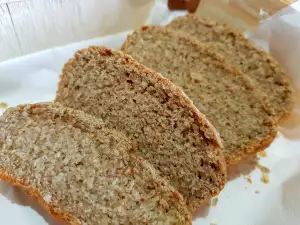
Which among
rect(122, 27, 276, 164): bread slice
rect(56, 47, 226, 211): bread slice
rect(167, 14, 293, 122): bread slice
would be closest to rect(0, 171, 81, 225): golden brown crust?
rect(56, 47, 226, 211): bread slice

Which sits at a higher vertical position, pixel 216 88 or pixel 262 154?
pixel 216 88

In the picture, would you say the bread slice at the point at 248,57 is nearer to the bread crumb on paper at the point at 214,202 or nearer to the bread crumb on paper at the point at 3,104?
the bread crumb on paper at the point at 214,202

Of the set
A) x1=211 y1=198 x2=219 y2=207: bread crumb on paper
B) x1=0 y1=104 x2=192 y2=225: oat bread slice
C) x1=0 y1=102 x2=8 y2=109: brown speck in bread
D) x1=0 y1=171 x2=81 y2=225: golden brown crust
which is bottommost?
x1=211 y1=198 x2=219 y2=207: bread crumb on paper

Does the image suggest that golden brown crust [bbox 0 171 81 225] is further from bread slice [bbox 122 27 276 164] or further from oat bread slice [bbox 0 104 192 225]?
bread slice [bbox 122 27 276 164]

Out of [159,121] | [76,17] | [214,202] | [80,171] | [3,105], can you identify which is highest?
[159,121]

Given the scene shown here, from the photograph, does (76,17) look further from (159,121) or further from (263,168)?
(263,168)

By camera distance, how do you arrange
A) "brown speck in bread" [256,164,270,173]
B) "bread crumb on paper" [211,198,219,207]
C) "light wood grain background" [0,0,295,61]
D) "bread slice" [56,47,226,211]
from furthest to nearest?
"light wood grain background" [0,0,295,61] → "brown speck in bread" [256,164,270,173] → "bread crumb on paper" [211,198,219,207] → "bread slice" [56,47,226,211]

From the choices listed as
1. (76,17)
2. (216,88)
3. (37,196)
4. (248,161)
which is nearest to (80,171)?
(37,196)
